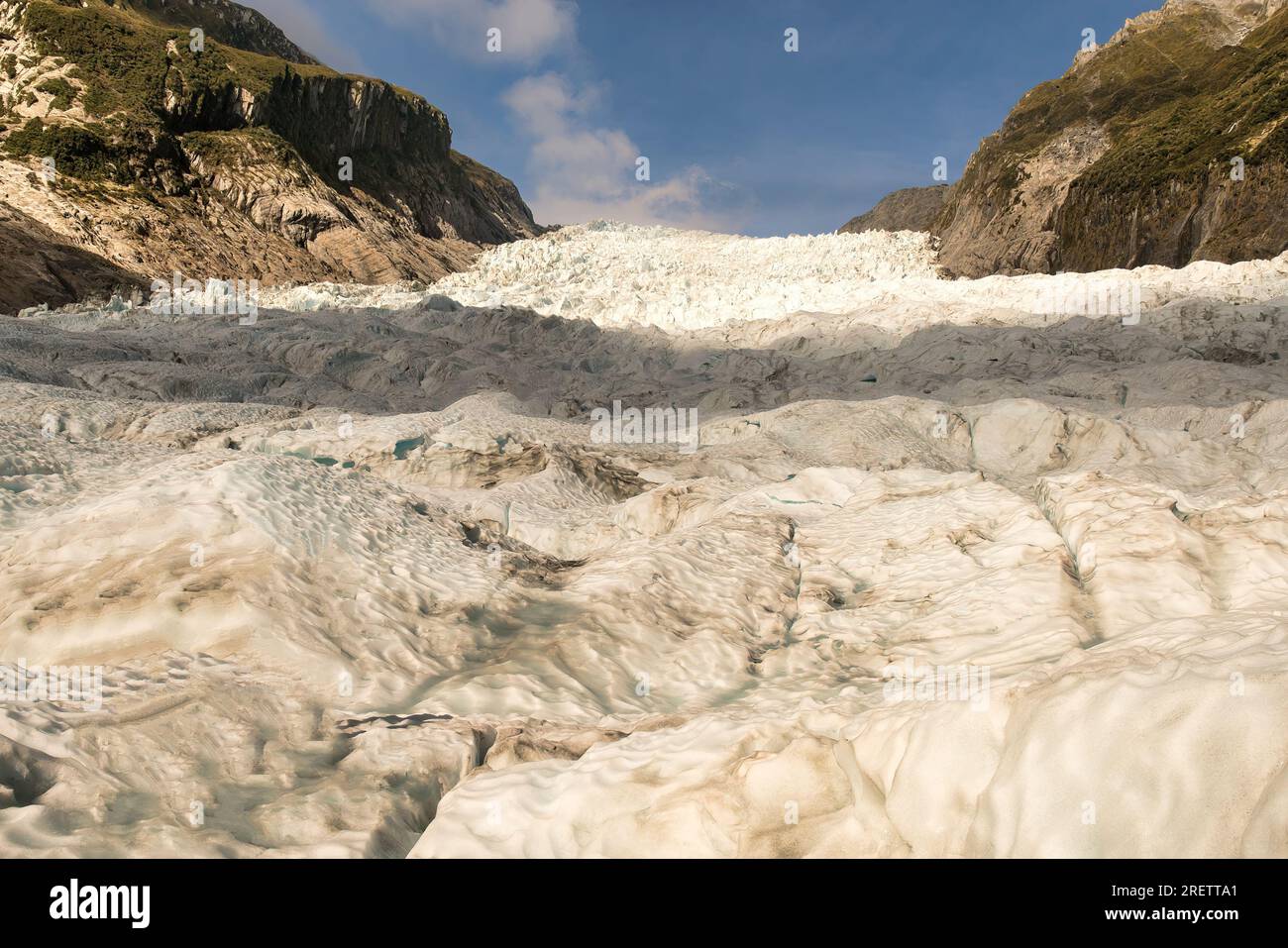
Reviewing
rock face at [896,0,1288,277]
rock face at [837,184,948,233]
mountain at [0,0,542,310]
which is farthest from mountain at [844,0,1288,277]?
mountain at [0,0,542,310]

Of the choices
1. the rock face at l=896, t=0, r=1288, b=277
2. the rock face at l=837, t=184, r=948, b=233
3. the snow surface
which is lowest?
the snow surface

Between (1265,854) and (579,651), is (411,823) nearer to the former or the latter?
(579,651)

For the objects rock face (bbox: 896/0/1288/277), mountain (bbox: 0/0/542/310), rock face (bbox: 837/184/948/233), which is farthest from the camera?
rock face (bbox: 837/184/948/233)

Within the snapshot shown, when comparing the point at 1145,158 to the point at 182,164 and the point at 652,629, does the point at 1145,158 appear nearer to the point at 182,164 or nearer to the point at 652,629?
the point at 652,629

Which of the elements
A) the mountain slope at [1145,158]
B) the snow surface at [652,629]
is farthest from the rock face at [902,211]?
the snow surface at [652,629]

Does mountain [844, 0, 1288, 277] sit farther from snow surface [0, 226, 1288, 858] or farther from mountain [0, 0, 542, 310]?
mountain [0, 0, 542, 310]

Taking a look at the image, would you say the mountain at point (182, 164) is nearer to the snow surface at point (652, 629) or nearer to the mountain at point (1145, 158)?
the snow surface at point (652, 629)
